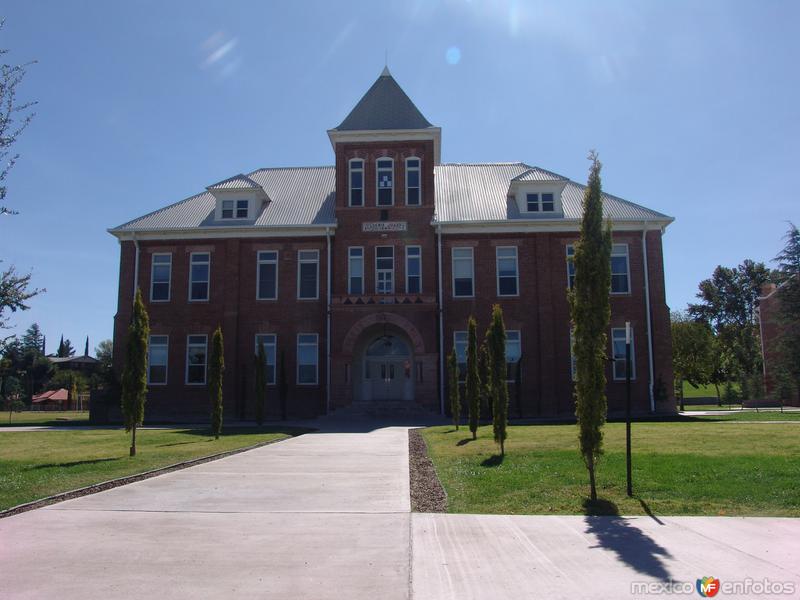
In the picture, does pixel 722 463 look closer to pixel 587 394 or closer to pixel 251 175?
pixel 587 394

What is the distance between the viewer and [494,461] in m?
13.3

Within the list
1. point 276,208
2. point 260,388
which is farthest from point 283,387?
point 276,208

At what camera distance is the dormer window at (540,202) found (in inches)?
1260

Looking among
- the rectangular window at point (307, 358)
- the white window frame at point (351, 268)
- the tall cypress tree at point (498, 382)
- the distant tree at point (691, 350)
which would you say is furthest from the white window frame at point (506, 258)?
the distant tree at point (691, 350)

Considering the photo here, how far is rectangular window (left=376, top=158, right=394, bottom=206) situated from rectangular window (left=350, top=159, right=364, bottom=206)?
32.8 inches

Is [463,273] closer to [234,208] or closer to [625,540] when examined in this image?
[234,208]

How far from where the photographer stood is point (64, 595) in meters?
5.25

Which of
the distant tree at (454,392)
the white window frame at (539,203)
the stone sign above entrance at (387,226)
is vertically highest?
the white window frame at (539,203)

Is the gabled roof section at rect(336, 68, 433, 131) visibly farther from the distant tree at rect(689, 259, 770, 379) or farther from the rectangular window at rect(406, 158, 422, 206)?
the distant tree at rect(689, 259, 770, 379)

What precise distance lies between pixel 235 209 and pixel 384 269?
28.1 feet

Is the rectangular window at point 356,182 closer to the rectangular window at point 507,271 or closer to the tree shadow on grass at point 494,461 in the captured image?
the rectangular window at point 507,271

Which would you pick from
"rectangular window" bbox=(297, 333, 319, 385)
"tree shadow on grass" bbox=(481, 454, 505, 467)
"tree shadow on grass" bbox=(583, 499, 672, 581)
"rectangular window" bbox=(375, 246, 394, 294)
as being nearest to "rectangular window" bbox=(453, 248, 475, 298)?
"rectangular window" bbox=(375, 246, 394, 294)

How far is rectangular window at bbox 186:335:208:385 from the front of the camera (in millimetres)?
31438

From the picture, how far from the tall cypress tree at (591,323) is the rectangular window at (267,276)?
23.5m
